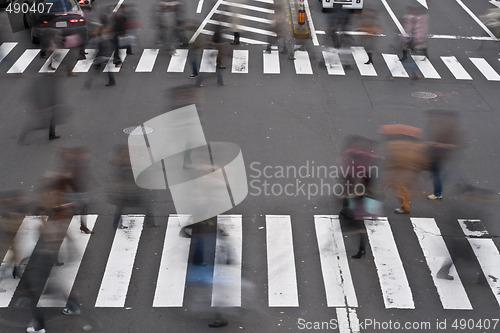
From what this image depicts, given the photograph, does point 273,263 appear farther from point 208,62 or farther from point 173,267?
point 208,62

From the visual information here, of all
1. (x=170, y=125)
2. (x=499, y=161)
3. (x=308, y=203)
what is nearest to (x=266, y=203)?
(x=308, y=203)

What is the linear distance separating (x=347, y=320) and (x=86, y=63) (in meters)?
13.7

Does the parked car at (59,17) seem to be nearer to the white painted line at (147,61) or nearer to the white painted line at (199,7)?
the white painted line at (147,61)

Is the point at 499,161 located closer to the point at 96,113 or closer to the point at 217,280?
the point at 217,280

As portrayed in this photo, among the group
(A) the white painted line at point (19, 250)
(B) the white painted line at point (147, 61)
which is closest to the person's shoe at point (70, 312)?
(A) the white painted line at point (19, 250)

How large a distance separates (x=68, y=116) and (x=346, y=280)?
925cm

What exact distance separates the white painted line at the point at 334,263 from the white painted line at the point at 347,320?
0.14m

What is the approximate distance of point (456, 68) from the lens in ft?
70.3

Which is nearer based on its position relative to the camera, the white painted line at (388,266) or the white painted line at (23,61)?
the white painted line at (388,266)

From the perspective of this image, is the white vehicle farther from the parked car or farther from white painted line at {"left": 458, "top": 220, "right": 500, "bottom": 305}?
white painted line at {"left": 458, "top": 220, "right": 500, "bottom": 305}

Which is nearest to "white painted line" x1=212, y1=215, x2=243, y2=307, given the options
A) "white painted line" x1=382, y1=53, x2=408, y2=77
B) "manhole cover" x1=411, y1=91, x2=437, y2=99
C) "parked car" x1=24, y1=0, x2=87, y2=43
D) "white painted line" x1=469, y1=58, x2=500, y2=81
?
"manhole cover" x1=411, y1=91, x2=437, y2=99

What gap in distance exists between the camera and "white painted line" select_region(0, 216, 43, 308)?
10930 mm

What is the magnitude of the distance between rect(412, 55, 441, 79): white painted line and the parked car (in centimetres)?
1079

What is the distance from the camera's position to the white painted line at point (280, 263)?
1094 cm
